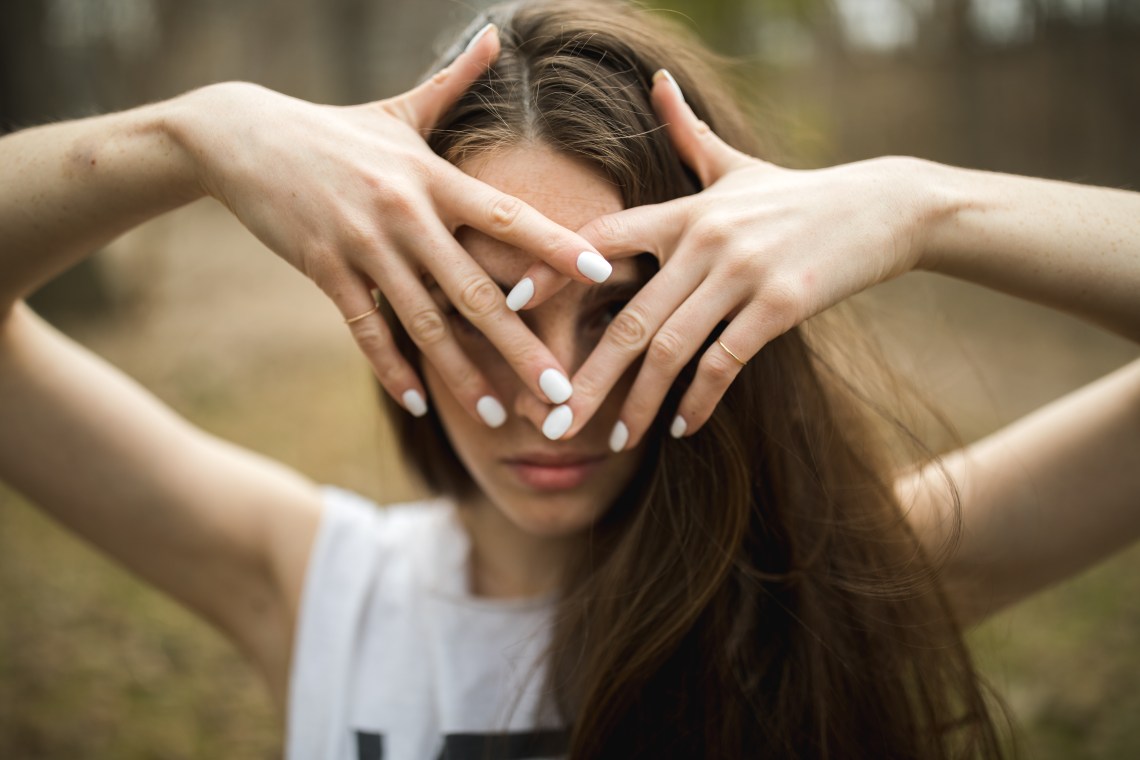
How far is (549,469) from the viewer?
1.35 m

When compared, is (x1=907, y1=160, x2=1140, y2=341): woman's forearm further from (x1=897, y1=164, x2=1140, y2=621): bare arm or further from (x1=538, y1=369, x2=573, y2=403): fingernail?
(x1=538, y1=369, x2=573, y2=403): fingernail

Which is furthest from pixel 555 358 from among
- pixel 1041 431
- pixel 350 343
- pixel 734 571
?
pixel 350 343

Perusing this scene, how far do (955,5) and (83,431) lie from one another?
27.9 ft

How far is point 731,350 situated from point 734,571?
533 mm

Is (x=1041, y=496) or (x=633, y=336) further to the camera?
(x=1041, y=496)

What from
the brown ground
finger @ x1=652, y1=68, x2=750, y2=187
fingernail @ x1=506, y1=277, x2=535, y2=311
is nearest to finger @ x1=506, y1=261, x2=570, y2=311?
fingernail @ x1=506, y1=277, x2=535, y2=311

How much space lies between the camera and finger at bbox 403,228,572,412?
112 centimetres

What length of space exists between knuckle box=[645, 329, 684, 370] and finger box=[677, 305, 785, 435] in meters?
0.04

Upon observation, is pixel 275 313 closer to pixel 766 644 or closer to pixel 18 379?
pixel 18 379

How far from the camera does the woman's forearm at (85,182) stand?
128cm

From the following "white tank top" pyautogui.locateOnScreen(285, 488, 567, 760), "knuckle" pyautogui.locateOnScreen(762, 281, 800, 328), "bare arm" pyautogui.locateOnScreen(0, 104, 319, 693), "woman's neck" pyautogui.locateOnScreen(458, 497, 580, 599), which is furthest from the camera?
"woman's neck" pyautogui.locateOnScreen(458, 497, 580, 599)

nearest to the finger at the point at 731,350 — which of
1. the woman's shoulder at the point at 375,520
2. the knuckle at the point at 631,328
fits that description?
the knuckle at the point at 631,328

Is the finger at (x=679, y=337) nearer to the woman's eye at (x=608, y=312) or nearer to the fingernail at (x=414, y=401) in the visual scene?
the woman's eye at (x=608, y=312)

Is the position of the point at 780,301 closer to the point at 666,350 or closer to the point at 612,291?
the point at 666,350
